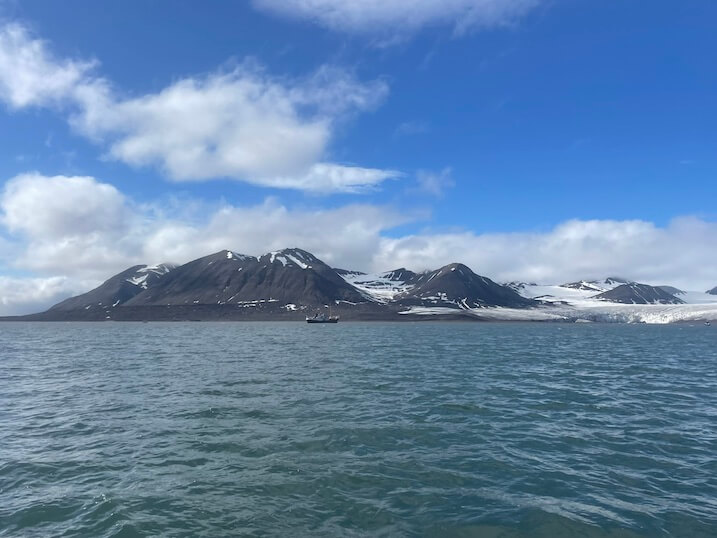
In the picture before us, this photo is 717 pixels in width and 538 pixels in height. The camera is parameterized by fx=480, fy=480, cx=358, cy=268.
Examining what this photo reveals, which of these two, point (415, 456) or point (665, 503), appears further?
point (415, 456)

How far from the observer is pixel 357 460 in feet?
71.0

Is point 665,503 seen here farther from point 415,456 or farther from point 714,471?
point 415,456

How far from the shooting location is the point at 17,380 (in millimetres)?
47812

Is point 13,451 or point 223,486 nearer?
point 223,486

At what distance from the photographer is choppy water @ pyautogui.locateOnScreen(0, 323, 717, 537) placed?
1602cm

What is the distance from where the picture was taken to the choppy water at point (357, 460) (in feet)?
52.5

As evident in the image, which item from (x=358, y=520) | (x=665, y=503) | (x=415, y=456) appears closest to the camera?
(x=358, y=520)

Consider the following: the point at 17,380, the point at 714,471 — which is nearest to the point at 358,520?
the point at 714,471

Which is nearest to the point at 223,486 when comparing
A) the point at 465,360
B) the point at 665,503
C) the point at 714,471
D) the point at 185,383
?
the point at 665,503

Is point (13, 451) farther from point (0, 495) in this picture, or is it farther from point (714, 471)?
point (714, 471)

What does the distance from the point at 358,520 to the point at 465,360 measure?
184 feet

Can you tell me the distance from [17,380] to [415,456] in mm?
44616

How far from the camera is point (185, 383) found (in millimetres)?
44688

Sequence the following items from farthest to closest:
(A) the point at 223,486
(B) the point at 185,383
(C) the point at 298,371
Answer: (C) the point at 298,371
(B) the point at 185,383
(A) the point at 223,486
